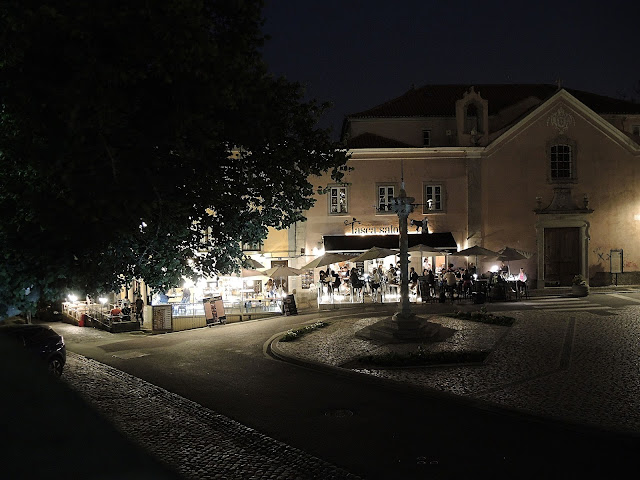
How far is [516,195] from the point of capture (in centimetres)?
3366

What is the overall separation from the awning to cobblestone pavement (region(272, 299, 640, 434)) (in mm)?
10513

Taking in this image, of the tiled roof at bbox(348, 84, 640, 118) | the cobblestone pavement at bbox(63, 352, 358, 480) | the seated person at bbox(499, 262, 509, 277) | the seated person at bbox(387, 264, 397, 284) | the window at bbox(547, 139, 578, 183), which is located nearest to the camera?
the cobblestone pavement at bbox(63, 352, 358, 480)

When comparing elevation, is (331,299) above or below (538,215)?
below

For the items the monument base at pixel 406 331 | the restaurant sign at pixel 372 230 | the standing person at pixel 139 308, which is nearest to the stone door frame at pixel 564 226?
the restaurant sign at pixel 372 230

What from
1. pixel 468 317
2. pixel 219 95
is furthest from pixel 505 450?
pixel 468 317

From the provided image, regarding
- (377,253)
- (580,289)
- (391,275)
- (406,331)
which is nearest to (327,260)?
(377,253)

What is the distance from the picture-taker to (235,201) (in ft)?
34.9

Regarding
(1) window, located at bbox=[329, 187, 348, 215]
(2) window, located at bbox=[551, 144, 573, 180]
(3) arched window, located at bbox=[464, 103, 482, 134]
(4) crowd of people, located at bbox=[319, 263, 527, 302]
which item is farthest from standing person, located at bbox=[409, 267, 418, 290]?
(2) window, located at bbox=[551, 144, 573, 180]

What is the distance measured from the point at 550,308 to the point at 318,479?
65.8 ft

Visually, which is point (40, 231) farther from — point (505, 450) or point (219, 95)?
point (505, 450)

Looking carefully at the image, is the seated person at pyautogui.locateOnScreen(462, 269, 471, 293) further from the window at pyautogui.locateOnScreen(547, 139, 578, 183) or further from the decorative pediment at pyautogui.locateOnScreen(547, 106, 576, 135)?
the decorative pediment at pyautogui.locateOnScreen(547, 106, 576, 135)

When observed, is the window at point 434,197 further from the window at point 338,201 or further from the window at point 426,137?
the window at point 338,201

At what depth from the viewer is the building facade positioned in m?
33.2

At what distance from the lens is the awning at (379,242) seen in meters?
32.5
